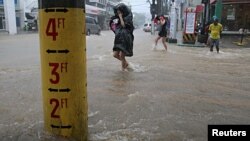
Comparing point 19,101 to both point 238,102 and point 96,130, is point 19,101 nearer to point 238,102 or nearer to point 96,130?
point 96,130

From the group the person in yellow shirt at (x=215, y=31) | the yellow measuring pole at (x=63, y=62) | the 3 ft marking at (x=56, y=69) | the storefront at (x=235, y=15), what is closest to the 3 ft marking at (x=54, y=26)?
the yellow measuring pole at (x=63, y=62)

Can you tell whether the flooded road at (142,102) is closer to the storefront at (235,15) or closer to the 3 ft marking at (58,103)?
the 3 ft marking at (58,103)

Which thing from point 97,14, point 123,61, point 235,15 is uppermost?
point 97,14

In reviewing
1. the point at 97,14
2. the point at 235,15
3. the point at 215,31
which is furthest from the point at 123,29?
the point at 97,14

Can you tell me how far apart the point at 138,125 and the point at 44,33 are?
1847 mm

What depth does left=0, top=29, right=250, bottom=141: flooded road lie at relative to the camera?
4418 millimetres

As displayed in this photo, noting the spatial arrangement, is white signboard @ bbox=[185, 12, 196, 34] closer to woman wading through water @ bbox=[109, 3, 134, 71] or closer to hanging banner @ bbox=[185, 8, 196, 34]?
hanging banner @ bbox=[185, 8, 196, 34]

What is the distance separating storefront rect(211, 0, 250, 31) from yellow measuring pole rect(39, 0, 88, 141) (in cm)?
2256

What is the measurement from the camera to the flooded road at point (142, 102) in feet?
14.5

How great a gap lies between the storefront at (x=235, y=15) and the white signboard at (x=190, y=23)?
6.49 metres

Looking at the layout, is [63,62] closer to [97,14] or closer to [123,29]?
[123,29]

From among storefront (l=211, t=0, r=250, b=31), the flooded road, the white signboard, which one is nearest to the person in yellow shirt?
the white signboard

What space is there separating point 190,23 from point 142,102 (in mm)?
13836

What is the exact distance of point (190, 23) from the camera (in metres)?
19.1
